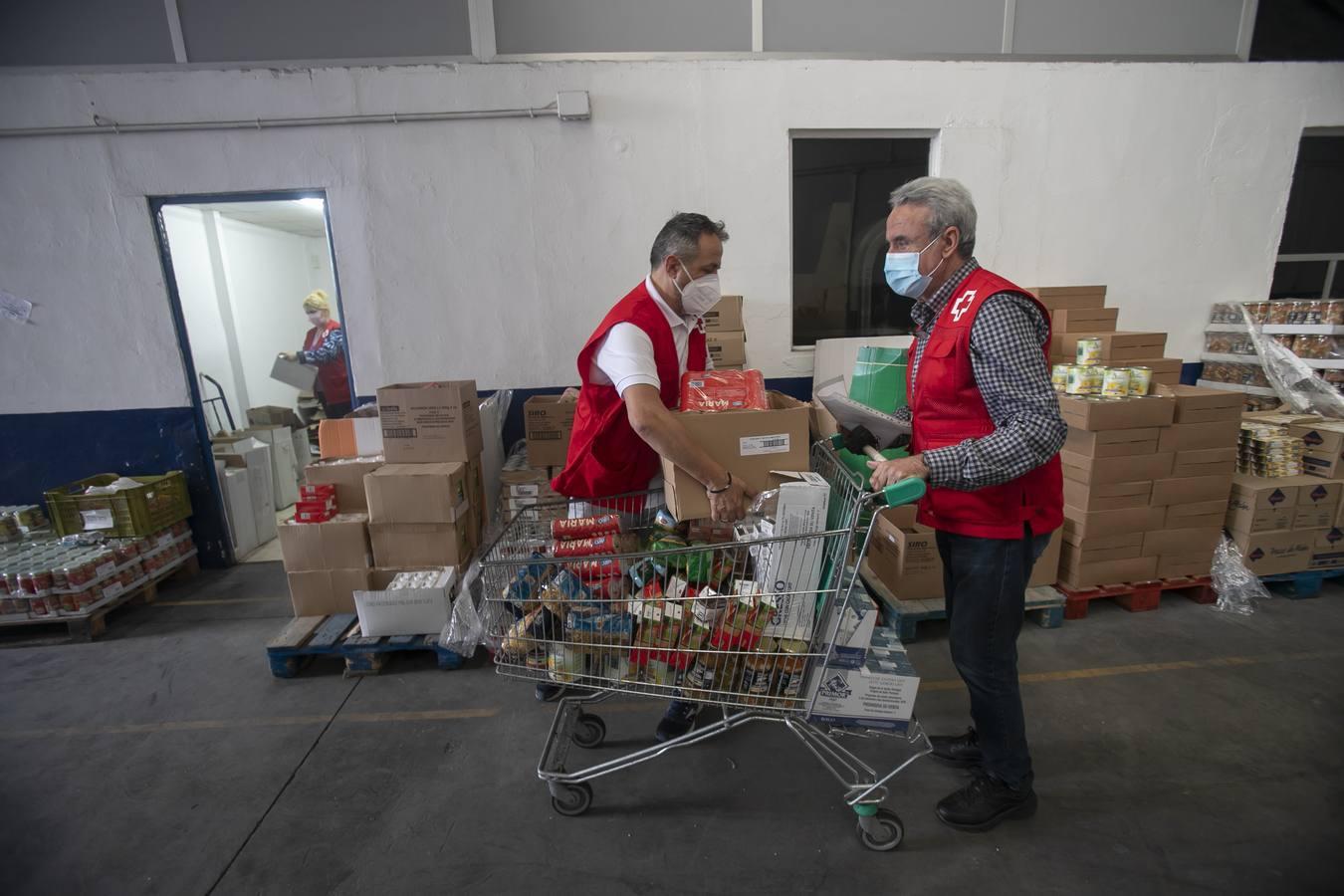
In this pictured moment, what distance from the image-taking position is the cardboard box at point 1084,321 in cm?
355

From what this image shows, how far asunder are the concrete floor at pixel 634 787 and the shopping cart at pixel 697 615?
11.5 inches

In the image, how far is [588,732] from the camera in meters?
2.34

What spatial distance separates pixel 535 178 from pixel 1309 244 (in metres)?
5.43

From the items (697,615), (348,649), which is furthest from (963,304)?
(348,649)

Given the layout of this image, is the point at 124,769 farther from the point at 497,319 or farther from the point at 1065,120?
the point at 1065,120

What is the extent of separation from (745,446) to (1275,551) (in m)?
3.43

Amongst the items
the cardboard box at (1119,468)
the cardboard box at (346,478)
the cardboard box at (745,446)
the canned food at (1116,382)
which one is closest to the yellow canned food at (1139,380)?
the canned food at (1116,382)

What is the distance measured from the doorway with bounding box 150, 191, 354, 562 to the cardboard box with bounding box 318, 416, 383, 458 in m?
0.61

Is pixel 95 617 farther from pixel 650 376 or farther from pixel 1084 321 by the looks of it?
pixel 1084 321

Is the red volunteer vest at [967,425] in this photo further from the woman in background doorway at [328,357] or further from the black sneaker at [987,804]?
the woman in background doorway at [328,357]

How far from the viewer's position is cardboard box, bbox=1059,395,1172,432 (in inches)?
115

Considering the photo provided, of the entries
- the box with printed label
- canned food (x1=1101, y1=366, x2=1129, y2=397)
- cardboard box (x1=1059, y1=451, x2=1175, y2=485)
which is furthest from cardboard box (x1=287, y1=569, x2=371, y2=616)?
canned food (x1=1101, y1=366, x2=1129, y2=397)

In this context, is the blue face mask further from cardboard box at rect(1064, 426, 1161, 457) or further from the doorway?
the doorway

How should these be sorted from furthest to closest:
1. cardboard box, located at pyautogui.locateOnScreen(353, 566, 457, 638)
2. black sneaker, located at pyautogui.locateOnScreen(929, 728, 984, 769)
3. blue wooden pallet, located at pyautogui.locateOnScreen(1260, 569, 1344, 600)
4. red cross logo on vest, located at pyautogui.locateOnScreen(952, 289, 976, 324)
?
1. blue wooden pallet, located at pyautogui.locateOnScreen(1260, 569, 1344, 600)
2. cardboard box, located at pyautogui.locateOnScreen(353, 566, 457, 638)
3. black sneaker, located at pyautogui.locateOnScreen(929, 728, 984, 769)
4. red cross logo on vest, located at pyautogui.locateOnScreen(952, 289, 976, 324)
